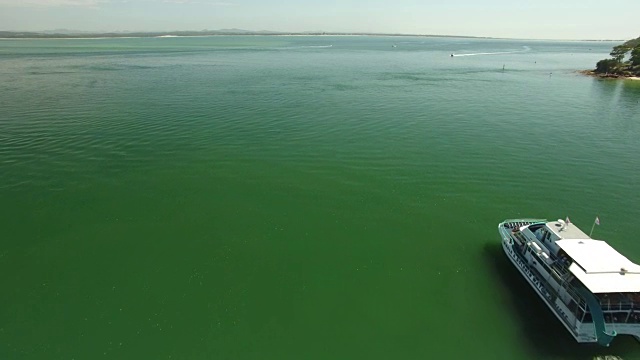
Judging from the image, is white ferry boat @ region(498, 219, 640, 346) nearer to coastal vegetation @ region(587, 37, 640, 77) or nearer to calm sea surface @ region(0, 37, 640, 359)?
calm sea surface @ region(0, 37, 640, 359)

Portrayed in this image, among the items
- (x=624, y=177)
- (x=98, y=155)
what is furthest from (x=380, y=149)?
(x=98, y=155)

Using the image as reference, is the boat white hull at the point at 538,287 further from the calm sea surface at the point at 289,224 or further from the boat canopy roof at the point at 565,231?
the boat canopy roof at the point at 565,231

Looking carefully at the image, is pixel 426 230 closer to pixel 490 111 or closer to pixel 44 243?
pixel 44 243

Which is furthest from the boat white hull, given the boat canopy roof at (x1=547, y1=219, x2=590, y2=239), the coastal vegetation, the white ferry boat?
the coastal vegetation

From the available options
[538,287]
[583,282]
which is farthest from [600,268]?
[538,287]

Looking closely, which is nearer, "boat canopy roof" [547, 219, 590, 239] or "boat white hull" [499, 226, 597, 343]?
"boat white hull" [499, 226, 597, 343]

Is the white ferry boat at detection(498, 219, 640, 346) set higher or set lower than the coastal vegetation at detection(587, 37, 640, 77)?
lower
